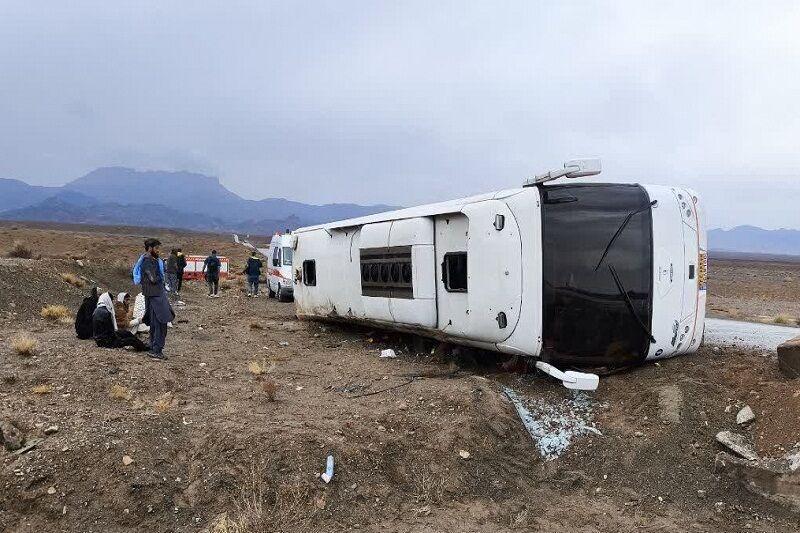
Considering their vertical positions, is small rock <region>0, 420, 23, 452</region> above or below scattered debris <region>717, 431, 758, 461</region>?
above

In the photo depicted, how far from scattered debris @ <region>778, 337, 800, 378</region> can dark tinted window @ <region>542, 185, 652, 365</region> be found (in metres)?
1.40

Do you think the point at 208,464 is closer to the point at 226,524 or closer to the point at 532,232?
the point at 226,524

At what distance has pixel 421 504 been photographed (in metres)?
5.25

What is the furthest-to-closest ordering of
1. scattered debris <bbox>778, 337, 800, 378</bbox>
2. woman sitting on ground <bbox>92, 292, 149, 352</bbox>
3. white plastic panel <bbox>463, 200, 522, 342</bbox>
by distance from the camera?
1. woman sitting on ground <bbox>92, 292, 149, 352</bbox>
2. white plastic panel <bbox>463, 200, 522, 342</bbox>
3. scattered debris <bbox>778, 337, 800, 378</bbox>

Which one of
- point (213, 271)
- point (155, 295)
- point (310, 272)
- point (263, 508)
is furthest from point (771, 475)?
point (213, 271)

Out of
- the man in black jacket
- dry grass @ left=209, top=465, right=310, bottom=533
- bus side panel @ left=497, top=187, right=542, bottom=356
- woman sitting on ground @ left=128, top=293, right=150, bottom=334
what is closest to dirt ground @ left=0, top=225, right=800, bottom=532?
dry grass @ left=209, top=465, right=310, bottom=533

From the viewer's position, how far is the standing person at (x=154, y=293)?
9.43 m

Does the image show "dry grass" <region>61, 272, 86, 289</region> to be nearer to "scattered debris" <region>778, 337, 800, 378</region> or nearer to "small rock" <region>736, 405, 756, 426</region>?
"small rock" <region>736, 405, 756, 426</region>

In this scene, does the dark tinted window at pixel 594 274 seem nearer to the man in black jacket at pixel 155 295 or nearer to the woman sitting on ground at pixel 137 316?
the man in black jacket at pixel 155 295

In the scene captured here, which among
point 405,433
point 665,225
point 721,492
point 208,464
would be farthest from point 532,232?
point 208,464

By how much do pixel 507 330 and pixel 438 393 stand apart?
121 centimetres

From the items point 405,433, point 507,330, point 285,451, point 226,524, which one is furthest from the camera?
point 507,330

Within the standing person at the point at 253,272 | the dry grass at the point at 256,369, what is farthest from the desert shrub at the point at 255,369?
the standing person at the point at 253,272

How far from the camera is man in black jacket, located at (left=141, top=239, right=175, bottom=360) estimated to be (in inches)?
371
